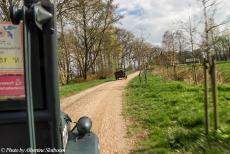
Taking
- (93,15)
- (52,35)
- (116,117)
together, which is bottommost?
(116,117)

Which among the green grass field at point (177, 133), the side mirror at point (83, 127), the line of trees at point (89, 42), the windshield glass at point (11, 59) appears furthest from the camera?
the line of trees at point (89, 42)

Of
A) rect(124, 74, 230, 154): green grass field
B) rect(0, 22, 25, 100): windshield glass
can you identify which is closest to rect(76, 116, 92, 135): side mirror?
rect(0, 22, 25, 100): windshield glass

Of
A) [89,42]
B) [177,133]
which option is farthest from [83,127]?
[89,42]

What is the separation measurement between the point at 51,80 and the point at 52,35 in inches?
9.9

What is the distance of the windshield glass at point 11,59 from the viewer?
212cm

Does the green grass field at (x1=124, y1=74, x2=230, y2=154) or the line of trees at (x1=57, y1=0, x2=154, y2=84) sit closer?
the green grass field at (x1=124, y1=74, x2=230, y2=154)

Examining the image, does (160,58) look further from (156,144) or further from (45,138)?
(45,138)

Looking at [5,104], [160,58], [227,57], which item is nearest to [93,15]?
[160,58]

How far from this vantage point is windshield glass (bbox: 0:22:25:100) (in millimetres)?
2119

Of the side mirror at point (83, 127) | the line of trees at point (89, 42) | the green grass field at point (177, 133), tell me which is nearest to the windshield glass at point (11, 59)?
the side mirror at point (83, 127)

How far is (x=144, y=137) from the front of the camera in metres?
7.55

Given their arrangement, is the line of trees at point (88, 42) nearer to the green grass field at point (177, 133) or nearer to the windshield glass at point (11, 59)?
the green grass field at point (177, 133)

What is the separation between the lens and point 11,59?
215cm

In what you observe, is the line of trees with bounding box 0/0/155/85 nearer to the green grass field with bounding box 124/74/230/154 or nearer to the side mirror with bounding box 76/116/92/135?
the green grass field with bounding box 124/74/230/154
